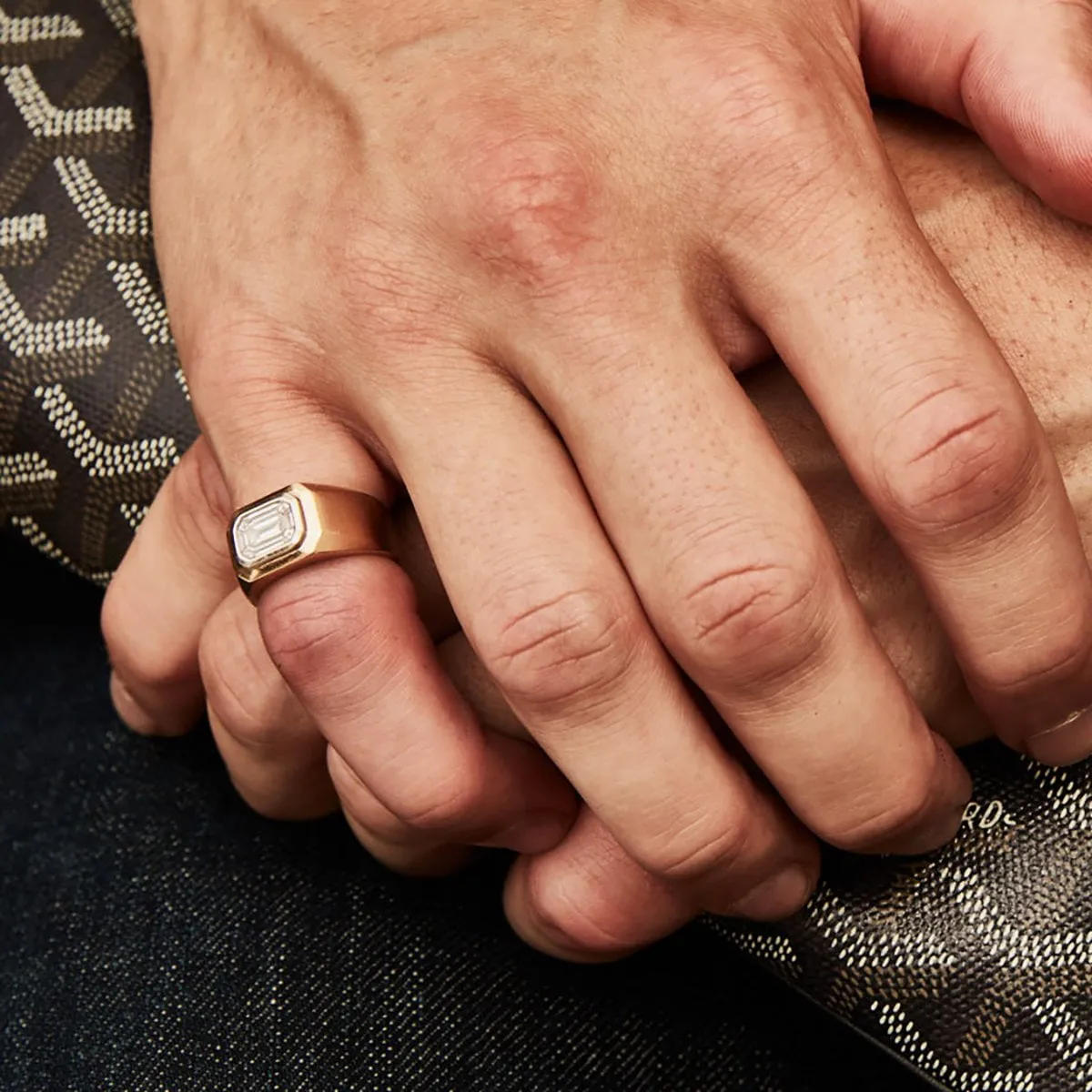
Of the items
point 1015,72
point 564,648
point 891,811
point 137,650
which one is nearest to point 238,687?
point 137,650

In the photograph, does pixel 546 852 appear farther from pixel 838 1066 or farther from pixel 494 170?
pixel 494 170

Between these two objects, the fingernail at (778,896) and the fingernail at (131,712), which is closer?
the fingernail at (778,896)

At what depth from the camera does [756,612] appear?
493 millimetres

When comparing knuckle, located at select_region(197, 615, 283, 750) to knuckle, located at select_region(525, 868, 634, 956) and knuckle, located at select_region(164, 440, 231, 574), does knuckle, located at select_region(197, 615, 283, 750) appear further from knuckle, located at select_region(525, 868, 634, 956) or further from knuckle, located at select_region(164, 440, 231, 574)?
knuckle, located at select_region(525, 868, 634, 956)

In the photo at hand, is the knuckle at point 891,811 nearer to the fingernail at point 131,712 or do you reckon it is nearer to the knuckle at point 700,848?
the knuckle at point 700,848

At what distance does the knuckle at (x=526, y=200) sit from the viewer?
1.77 ft

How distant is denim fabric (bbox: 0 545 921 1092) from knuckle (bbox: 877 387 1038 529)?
10.7 inches

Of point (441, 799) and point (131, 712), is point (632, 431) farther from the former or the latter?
point (131, 712)

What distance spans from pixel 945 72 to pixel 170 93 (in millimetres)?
398

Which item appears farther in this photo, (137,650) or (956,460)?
(137,650)

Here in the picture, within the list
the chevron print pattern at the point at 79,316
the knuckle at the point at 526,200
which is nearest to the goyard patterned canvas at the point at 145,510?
the chevron print pattern at the point at 79,316

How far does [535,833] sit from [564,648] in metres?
0.12

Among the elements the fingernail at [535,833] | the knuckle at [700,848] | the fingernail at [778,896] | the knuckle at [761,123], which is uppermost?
the knuckle at [761,123]

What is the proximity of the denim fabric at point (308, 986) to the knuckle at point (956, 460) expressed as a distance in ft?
0.89
